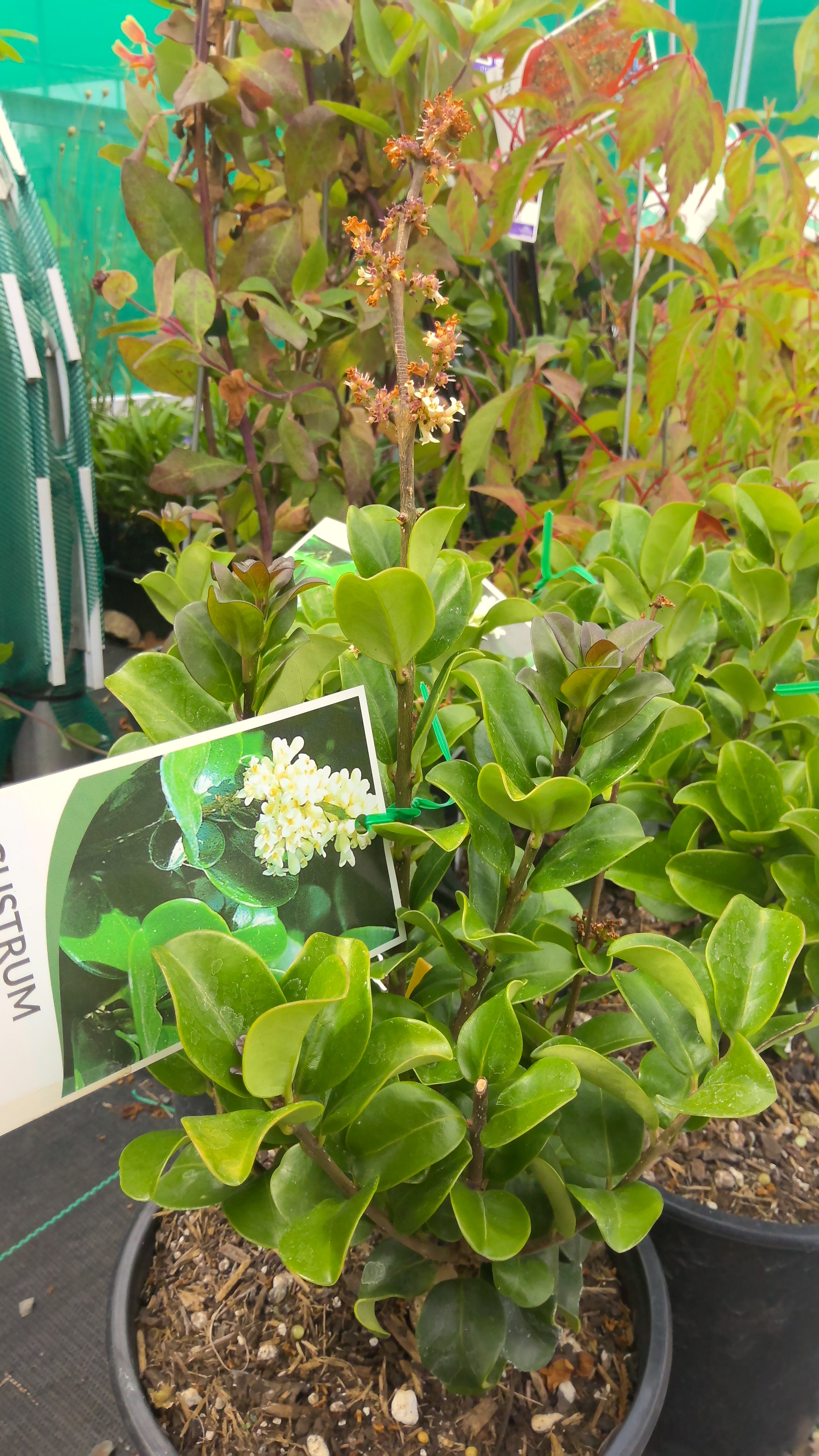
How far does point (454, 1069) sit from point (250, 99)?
1137 mm

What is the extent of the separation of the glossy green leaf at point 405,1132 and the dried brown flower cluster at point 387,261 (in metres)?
0.37

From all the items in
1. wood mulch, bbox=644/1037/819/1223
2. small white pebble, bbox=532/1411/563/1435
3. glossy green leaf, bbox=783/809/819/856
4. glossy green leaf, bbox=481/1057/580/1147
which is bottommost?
wood mulch, bbox=644/1037/819/1223

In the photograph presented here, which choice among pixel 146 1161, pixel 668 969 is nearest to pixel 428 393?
pixel 668 969

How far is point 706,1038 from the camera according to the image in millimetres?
437

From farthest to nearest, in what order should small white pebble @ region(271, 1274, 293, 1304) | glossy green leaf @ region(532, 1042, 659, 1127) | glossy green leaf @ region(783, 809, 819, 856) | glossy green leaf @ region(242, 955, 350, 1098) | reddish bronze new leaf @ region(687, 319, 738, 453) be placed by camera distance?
reddish bronze new leaf @ region(687, 319, 738, 453) < small white pebble @ region(271, 1274, 293, 1304) < glossy green leaf @ region(783, 809, 819, 856) < glossy green leaf @ region(532, 1042, 659, 1127) < glossy green leaf @ region(242, 955, 350, 1098)

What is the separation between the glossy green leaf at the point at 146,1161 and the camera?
43cm

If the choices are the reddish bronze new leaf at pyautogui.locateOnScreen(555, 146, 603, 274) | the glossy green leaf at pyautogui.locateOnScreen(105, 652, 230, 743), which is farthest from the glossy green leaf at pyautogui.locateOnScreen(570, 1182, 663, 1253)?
the reddish bronze new leaf at pyautogui.locateOnScreen(555, 146, 603, 274)

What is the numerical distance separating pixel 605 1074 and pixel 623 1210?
0.09 m

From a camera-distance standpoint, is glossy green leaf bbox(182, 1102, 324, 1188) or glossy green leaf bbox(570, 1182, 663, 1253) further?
glossy green leaf bbox(570, 1182, 663, 1253)

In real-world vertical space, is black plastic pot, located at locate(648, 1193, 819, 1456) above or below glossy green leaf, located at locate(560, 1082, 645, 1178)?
below

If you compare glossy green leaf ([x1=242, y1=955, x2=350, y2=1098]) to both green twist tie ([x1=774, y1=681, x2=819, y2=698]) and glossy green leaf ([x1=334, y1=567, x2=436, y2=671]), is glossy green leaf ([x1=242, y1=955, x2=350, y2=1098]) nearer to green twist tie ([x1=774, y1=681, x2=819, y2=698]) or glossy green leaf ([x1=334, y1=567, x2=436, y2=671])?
glossy green leaf ([x1=334, y1=567, x2=436, y2=671])

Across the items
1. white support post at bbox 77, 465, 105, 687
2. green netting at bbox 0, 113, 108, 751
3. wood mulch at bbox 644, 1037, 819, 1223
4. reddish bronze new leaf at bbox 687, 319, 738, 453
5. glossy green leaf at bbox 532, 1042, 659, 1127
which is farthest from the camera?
white support post at bbox 77, 465, 105, 687

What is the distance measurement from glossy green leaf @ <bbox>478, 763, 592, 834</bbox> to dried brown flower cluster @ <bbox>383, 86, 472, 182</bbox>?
0.99 ft

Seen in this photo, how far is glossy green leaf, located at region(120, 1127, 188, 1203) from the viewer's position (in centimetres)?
43
